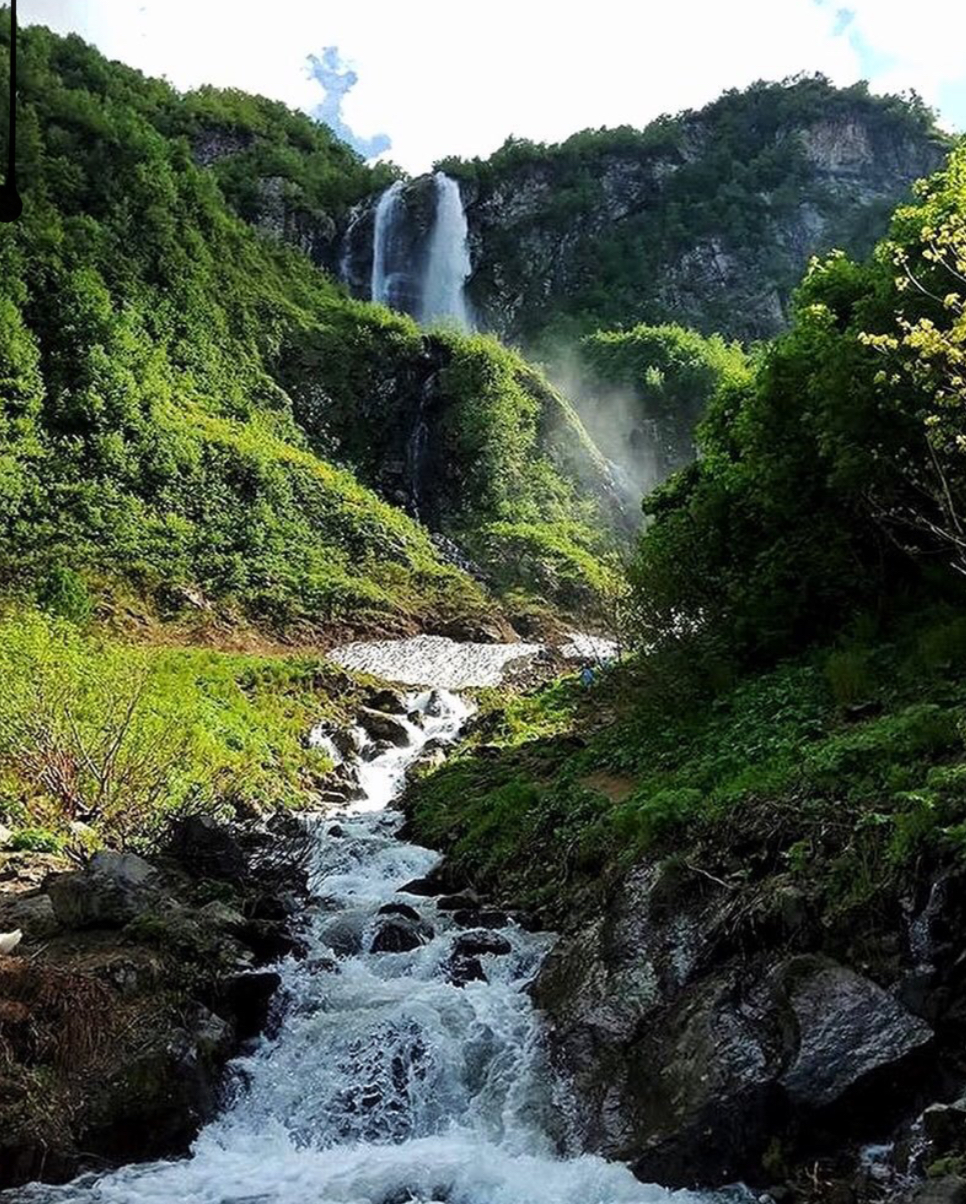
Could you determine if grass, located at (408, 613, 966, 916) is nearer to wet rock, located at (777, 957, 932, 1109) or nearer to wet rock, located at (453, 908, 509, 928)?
wet rock, located at (453, 908, 509, 928)

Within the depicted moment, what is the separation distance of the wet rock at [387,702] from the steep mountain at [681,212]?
4613 cm

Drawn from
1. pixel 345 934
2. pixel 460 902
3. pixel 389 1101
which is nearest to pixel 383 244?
pixel 460 902

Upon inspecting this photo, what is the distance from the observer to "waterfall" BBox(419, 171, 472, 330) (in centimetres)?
6644

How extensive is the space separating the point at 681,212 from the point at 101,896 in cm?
7384

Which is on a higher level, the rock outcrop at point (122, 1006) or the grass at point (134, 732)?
the grass at point (134, 732)

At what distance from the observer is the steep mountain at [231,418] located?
119 feet

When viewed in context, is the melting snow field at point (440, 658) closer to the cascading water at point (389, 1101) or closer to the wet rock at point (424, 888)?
the wet rock at point (424, 888)

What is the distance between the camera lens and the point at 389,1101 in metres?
9.64

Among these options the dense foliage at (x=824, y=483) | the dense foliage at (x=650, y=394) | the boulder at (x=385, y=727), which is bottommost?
the boulder at (x=385, y=727)

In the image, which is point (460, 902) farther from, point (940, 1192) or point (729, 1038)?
point (940, 1192)

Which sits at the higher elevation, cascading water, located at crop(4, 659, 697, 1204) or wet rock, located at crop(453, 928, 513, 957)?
wet rock, located at crop(453, 928, 513, 957)

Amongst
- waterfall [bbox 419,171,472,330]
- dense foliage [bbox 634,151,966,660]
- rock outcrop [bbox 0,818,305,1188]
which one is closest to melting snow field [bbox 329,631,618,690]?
dense foliage [bbox 634,151,966,660]

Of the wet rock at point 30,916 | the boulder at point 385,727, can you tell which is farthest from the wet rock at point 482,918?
the boulder at point 385,727

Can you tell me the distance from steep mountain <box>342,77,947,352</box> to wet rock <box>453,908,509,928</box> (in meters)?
59.7
